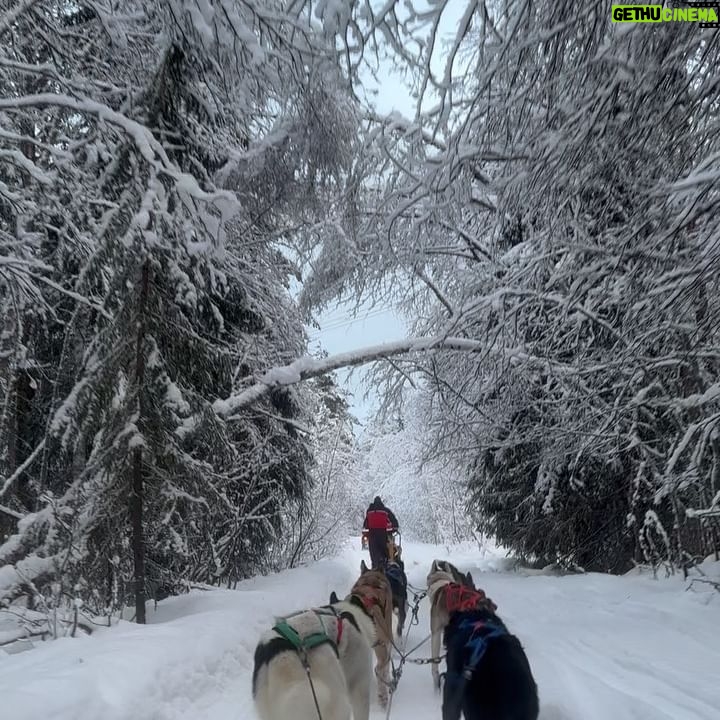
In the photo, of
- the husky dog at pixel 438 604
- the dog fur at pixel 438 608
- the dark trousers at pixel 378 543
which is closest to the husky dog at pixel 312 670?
the dog fur at pixel 438 608

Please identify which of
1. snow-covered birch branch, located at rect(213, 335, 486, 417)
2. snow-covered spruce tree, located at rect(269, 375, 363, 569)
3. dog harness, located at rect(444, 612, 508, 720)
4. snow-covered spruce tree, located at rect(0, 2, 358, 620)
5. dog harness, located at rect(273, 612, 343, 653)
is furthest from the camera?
snow-covered spruce tree, located at rect(269, 375, 363, 569)

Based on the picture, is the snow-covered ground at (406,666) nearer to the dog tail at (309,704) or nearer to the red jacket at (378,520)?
the dog tail at (309,704)

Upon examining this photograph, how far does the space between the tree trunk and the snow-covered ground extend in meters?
0.63

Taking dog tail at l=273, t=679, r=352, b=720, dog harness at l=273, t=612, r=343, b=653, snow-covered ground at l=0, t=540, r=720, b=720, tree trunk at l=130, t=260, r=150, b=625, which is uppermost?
tree trunk at l=130, t=260, r=150, b=625

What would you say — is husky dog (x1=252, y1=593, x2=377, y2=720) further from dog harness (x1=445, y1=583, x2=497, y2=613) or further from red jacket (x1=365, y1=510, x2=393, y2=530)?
red jacket (x1=365, y1=510, x2=393, y2=530)

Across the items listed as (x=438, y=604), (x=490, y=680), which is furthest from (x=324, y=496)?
(x=490, y=680)

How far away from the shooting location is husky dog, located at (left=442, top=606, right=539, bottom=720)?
3.20 meters

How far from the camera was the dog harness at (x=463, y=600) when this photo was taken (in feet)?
15.9

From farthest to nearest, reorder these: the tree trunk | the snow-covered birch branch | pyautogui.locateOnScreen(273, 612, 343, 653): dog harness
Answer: the snow-covered birch branch → the tree trunk → pyautogui.locateOnScreen(273, 612, 343, 653): dog harness

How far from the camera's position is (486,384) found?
30.8 ft

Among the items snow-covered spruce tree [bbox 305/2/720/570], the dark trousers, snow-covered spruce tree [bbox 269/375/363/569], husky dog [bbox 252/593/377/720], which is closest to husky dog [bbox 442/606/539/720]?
husky dog [bbox 252/593/377/720]

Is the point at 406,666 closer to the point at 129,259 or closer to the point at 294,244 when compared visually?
the point at 129,259

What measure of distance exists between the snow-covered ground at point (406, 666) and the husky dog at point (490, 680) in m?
1.17

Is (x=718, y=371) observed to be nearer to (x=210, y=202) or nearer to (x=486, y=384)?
(x=486, y=384)
